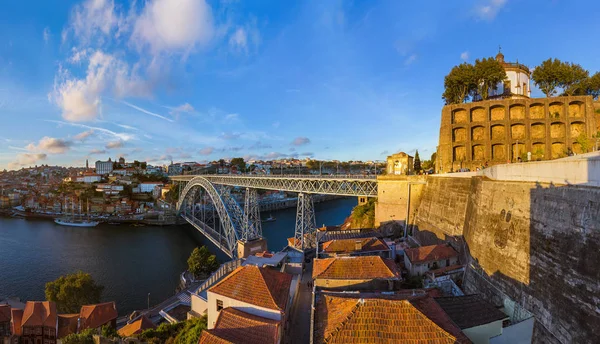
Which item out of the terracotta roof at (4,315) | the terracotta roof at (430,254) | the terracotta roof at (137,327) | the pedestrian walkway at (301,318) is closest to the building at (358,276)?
the pedestrian walkway at (301,318)

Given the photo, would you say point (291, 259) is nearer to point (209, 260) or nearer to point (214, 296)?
point (214, 296)

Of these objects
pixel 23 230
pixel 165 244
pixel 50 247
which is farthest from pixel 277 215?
pixel 23 230

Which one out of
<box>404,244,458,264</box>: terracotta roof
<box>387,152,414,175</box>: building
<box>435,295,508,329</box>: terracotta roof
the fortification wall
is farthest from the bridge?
<box>435,295,508,329</box>: terracotta roof

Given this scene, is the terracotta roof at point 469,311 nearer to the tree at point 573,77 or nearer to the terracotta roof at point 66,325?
the terracotta roof at point 66,325

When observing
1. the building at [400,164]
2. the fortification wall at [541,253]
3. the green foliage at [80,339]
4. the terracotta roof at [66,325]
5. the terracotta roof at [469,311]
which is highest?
the building at [400,164]

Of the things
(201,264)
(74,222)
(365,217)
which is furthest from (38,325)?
(74,222)
